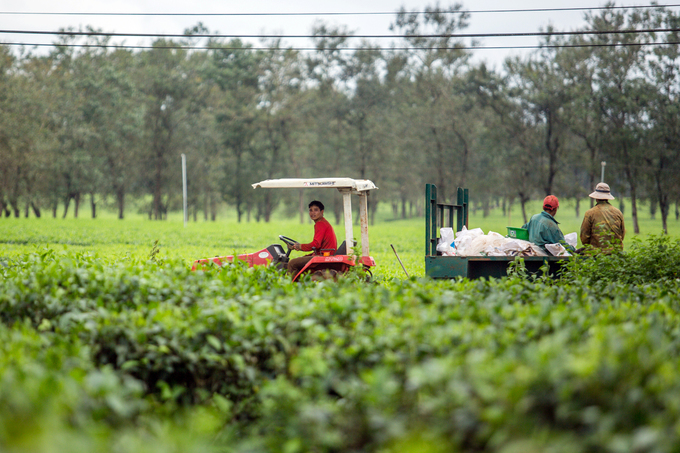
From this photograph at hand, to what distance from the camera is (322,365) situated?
3.13 meters

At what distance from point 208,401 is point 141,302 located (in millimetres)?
1115

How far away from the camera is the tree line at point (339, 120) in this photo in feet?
128

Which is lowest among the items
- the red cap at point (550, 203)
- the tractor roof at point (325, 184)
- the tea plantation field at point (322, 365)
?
the tea plantation field at point (322, 365)

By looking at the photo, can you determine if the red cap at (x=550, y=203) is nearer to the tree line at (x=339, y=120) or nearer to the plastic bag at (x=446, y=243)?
the plastic bag at (x=446, y=243)

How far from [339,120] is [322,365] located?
5422 centimetres

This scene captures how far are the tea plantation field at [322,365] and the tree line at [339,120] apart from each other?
37713 mm

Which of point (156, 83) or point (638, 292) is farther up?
point (156, 83)

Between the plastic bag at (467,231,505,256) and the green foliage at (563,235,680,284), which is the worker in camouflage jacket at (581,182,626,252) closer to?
the plastic bag at (467,231,505,256)

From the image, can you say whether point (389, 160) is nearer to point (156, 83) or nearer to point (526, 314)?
point (156, 83)

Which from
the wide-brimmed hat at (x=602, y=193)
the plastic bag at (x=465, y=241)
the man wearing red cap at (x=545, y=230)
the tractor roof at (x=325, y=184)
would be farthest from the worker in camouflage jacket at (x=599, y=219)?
the tractor roof at (x=325, y=184)

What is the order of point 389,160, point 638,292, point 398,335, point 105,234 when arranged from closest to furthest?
point 398,335 < point 638,292 < point 105,234 < point 389,160

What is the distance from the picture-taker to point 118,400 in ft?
9.27

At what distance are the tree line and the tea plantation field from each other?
37713 millimetres

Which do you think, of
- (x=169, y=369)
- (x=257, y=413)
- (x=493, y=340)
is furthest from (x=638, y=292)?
(x=169, y=369)
